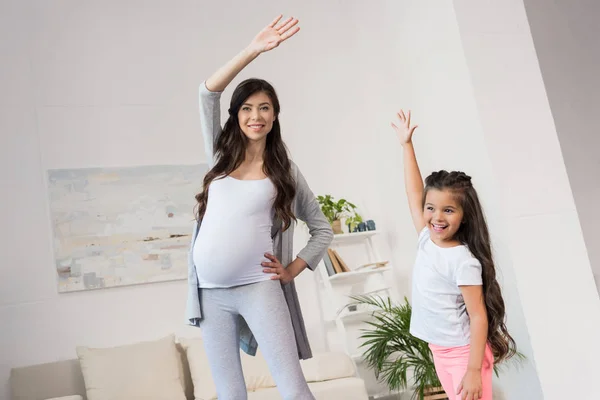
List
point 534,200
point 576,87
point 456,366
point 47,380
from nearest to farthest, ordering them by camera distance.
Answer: point 456,366 < point 534,200 < point 47,380 < point 576,87

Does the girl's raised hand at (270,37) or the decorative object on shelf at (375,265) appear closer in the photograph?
the girl's raised hand at (270,37)

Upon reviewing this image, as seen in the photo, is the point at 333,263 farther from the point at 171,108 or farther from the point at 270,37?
the point at 270,37

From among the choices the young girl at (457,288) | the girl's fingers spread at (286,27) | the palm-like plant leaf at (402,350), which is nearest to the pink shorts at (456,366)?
the young girl at (457,288)

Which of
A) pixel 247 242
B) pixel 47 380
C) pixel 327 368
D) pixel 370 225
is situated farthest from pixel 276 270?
pixel 370 225

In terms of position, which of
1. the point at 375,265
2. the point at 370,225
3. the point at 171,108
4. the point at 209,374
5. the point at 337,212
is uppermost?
the point at 171,108

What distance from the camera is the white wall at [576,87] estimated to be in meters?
4.04

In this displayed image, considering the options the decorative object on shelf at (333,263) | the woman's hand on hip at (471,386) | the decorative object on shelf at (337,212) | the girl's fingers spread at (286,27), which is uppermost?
the girl's fingers spread at (286,27)

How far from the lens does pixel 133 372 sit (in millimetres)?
3539

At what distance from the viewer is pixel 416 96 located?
154 inches

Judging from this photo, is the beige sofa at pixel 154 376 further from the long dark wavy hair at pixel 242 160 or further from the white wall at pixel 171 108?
the long dark wavy hair at pixel 242 160

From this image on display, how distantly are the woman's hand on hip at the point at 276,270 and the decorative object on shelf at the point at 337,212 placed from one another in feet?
7.73

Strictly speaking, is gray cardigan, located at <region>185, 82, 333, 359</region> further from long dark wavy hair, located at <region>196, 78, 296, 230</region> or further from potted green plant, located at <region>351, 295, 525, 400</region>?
potted green plant, located at <region>351, 295, 525, 400</region>

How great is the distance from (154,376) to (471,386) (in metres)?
2.14

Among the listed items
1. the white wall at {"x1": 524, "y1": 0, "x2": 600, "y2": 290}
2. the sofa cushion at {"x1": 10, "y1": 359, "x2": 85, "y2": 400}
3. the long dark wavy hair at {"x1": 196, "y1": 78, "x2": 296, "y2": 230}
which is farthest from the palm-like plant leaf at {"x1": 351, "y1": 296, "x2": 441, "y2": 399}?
the long dark wavy hair at {"x1": 196, "y1": 78, "x2": 296, "y2": 230}
